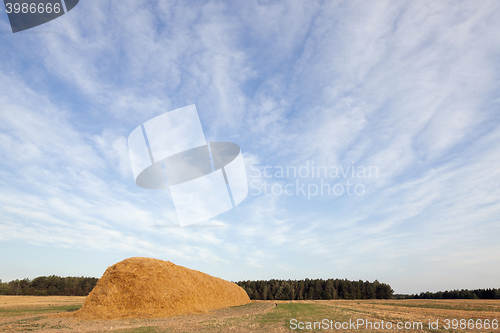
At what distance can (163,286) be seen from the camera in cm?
3167

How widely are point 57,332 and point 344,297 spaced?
110842 mm

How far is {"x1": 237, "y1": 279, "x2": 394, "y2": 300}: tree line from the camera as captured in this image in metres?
106

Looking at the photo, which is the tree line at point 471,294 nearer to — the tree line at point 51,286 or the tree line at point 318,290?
the tree line at point 318,290

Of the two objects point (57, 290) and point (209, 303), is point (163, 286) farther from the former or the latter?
point (57, 290)

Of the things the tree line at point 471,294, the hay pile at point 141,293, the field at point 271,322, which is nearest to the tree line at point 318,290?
the tree line at point 471,294

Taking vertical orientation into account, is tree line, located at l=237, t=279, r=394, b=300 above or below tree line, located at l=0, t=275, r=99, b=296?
below

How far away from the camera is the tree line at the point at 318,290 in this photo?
106000mm

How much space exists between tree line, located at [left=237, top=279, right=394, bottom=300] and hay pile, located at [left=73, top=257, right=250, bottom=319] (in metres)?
79.7

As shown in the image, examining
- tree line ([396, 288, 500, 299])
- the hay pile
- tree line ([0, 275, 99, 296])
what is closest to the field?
the hay pile

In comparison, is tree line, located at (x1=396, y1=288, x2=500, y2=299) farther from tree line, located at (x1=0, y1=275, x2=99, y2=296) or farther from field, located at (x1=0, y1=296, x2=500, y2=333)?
tree line, located at (x1=0, y1=275, x2=99, y2=296)

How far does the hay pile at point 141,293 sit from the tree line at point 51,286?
85.9 m

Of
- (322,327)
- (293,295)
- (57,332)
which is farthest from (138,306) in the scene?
Answer: (293,295)

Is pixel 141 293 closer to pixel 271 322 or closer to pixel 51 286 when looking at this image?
pixel 271 322

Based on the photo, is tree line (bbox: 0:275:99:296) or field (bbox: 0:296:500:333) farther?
tree line (bbox: 0:275:99:296)
